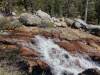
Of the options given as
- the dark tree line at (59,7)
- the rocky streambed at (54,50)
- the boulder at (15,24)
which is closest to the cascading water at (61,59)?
the rocky streambed at (54,50)

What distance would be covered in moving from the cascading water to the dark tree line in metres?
20.1

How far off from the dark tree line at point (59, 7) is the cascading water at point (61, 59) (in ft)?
66.0

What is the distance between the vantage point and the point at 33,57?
61.1 ft

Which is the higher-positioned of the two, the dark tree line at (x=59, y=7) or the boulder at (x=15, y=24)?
the boulder at (x=15, y=24)

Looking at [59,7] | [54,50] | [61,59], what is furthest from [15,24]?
[59,7]

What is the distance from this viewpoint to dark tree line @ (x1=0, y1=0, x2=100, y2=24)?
4618cm

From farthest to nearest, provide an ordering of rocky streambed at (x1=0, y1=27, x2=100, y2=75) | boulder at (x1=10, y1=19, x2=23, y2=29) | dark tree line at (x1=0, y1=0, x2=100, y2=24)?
dark tree line at (x1=0, y1=0, x2=100, y2=24)
boulder at (x1=10, y1=19, x2=23, y2=29)
rocky streambed at (x1=0, y1=27, x2=100, y2=75)

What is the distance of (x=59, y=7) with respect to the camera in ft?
175

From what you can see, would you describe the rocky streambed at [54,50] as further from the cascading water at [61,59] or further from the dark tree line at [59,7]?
the dark tree line at [59,7]

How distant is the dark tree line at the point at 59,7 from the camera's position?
4618 centimetres

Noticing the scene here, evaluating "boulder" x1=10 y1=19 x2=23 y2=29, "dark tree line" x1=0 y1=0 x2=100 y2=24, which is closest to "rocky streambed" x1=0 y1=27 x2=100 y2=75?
"boulder" x1=10 y1=19 x2=23 y2=29

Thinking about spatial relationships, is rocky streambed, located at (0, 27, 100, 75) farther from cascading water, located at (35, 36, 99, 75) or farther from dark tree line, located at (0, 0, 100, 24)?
dark tree line, located at (0, 0, 100, 24)

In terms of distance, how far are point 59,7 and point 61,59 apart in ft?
109

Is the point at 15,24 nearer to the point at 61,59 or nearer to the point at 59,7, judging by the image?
the point at 61,59
